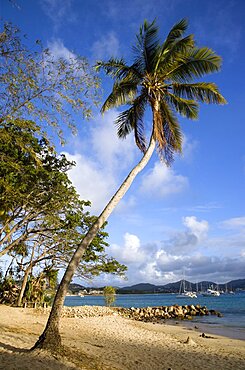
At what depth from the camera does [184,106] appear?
37.9 feet

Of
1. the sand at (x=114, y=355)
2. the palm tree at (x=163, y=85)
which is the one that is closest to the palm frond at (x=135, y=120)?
the palm tree at (x=163, y=85)

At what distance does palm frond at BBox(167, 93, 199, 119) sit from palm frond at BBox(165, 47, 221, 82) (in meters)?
0.74

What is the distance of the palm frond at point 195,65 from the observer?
1053 centimetres

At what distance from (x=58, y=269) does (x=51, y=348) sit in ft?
51.0

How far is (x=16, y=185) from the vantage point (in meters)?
14.2

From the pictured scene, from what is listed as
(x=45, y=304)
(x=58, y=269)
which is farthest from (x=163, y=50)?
(x=45, y=304)

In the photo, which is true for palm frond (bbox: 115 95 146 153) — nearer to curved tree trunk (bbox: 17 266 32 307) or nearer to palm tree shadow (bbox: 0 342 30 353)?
palm tree shadow (bbox: 0 342 30 353)

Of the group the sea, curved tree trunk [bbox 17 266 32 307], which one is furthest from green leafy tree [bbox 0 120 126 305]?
the sea

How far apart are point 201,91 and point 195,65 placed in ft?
3.08

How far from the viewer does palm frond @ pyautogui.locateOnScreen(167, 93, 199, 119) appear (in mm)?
11438

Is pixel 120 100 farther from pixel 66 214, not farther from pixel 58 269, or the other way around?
pixel 58 269

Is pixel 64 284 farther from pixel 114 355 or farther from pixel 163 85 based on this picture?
pixel 163 85

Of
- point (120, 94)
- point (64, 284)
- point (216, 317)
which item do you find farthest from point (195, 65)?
point (216, 317)

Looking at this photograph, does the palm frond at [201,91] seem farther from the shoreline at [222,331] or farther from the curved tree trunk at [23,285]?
the curved tree trunk at [23,285]
